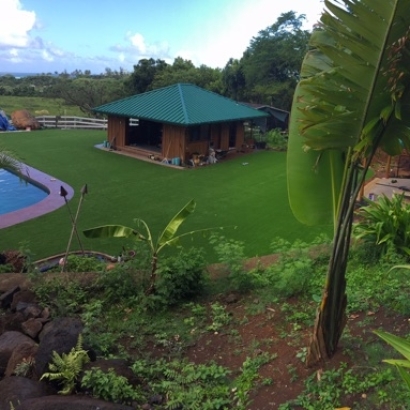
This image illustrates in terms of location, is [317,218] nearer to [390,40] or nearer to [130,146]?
[390,40]

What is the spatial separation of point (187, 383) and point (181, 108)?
16.4 metres

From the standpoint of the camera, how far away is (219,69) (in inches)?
1467

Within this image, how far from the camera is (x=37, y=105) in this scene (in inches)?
1608

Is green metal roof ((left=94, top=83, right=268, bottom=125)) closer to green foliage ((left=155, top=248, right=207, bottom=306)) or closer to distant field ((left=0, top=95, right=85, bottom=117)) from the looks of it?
green foliage ((left=155, top=248, right=207, bottom=306))

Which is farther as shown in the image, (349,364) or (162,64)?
(162,64)

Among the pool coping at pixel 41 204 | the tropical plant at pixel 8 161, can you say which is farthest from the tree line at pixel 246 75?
the tropical plant at pixel 8 161

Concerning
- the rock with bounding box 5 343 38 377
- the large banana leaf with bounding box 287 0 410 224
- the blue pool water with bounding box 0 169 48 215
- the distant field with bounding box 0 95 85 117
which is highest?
the large banana leaf with bounding box 287 0 410 224

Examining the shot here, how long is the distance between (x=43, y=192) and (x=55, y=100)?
30990 mm

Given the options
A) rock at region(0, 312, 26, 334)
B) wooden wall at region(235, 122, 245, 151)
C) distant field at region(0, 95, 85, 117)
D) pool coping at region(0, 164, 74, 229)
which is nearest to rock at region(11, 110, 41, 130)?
distant field at region(0, 95, 85, 117)

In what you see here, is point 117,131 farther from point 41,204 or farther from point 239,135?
point 41,204

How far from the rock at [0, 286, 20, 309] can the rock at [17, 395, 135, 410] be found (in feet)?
8.04

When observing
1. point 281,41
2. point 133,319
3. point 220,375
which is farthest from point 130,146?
point 220,375

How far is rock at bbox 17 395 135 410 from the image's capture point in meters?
2.96

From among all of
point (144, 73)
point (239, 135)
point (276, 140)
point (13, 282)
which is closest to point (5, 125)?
point (144, 73)
